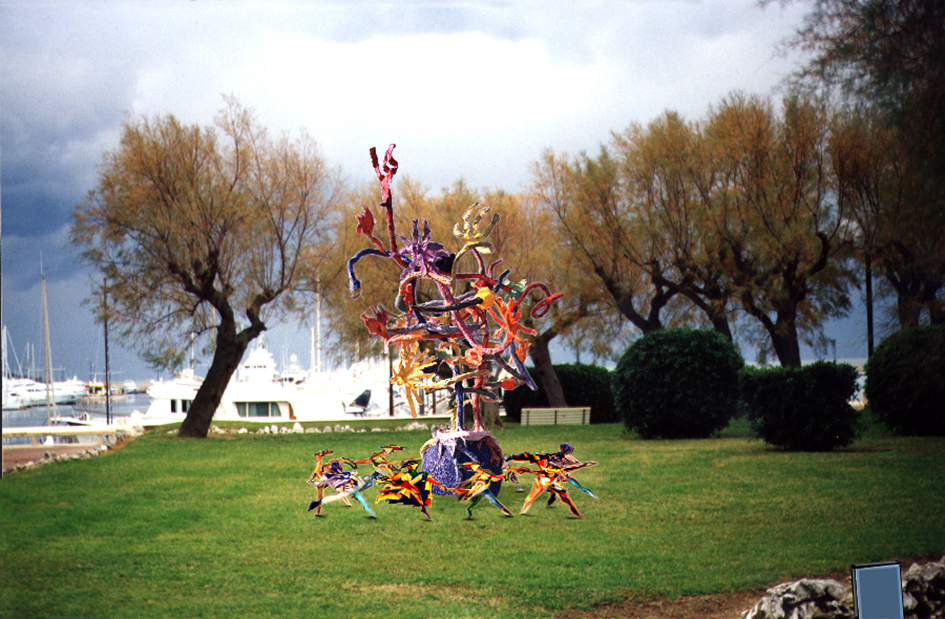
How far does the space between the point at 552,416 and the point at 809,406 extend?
212 inches

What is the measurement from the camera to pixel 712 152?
31.5 ft

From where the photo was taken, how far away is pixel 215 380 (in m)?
10.1

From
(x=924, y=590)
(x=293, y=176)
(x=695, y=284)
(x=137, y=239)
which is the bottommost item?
(x=924, y=590)

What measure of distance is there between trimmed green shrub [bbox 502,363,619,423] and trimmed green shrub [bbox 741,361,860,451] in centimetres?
634

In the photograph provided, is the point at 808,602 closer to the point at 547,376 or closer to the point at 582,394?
the point at 547,376

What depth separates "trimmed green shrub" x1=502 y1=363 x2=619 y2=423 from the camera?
42.1 feet

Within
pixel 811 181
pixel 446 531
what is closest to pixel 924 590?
pixel 446 531

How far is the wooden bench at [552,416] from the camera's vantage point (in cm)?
1132

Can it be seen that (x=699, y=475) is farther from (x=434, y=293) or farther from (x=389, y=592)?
(x=434, y=293)

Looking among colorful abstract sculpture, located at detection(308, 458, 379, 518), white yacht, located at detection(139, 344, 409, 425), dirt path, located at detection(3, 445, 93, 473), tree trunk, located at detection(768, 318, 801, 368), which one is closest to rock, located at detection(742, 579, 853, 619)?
colorful abstract sculpture, located at detection(308, 458, 379, 518)

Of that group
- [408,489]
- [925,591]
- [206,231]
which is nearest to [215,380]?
[206,231]

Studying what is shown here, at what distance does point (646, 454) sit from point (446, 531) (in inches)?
130

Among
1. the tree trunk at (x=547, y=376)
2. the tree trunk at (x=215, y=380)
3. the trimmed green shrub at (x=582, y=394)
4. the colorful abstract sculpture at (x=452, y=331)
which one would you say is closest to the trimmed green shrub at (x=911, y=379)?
the colorful abstract sculpture at (x=452, y=331)

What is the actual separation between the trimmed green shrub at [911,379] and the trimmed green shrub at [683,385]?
2155 millimetres
